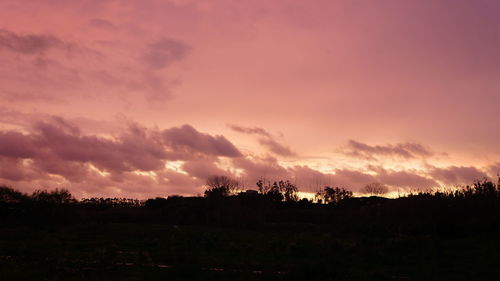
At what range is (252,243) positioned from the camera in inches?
1544

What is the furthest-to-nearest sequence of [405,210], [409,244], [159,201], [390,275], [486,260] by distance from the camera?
[159,201]
[405,210]
[409,244]
[486,260]
[390,275]

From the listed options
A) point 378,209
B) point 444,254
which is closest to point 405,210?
point 378,209

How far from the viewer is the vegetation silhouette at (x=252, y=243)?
21.3 meters

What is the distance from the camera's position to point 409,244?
35438mm

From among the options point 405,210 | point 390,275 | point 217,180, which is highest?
point 217,180

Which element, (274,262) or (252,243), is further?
(252,243)

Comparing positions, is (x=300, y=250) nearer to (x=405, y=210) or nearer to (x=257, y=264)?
(x=257, y=264)

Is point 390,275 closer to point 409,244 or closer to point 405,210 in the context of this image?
point 409,244

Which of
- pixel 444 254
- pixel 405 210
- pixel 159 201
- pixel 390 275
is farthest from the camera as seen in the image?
pixel 159 201

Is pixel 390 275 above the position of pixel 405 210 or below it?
below

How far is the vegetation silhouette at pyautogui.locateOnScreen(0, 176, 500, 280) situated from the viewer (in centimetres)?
2127

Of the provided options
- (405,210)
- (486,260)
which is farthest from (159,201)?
(486,260)

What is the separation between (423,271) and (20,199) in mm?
61522

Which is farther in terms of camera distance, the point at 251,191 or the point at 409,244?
the point at 251,191
